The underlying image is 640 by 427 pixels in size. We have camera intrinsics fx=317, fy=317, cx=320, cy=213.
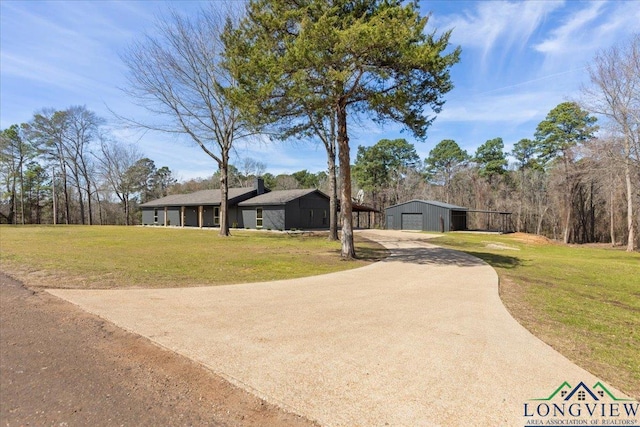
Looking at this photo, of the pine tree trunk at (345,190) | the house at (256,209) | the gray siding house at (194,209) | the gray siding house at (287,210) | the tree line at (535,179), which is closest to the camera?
the pine tree trunk at (345,190)

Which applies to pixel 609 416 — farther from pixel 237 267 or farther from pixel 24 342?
pixel 237 267

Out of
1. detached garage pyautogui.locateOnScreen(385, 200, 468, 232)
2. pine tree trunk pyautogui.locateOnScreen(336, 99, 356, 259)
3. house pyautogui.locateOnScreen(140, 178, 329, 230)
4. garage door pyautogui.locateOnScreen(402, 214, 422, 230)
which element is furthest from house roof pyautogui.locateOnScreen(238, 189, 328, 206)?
pine tree trunk pyautogui.locateOnScreen(336, 99, 356, 259)

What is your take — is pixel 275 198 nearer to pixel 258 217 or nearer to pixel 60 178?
pixel 258 217

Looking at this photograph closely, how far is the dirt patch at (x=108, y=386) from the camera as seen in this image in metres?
2.28

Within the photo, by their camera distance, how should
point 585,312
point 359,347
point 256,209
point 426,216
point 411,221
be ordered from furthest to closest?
point 411,221
point 426,216
point 256,209
point 585,312
point 359,347

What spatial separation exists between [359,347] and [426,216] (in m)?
30.5

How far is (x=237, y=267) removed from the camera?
29.3 feet

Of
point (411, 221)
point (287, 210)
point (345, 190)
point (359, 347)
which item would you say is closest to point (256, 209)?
Answer: point (287, 210)

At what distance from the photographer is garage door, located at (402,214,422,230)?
108 ft

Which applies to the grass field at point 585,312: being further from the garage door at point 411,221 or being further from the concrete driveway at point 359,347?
the garage door at point 411,221

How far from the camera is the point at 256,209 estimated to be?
28.6 m

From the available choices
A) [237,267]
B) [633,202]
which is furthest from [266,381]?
[633,202]

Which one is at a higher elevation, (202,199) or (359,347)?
(202,199)

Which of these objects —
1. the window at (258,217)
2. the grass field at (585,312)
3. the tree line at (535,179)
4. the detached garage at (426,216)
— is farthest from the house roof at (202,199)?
the grass field at (585,312)
